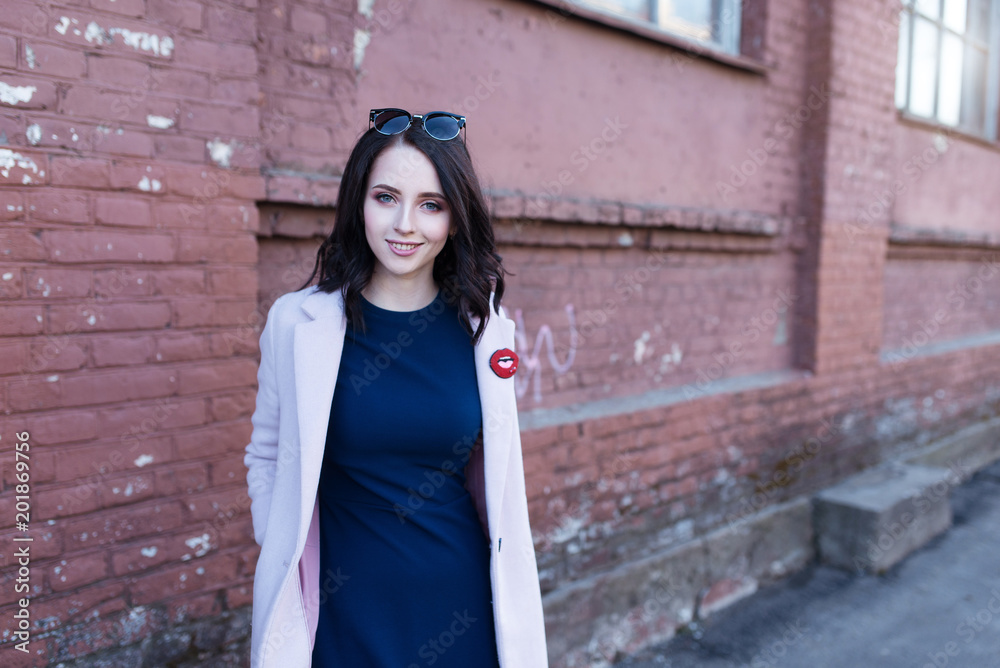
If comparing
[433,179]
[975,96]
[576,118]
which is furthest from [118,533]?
[975,96]

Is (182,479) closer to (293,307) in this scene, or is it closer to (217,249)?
(217,249)

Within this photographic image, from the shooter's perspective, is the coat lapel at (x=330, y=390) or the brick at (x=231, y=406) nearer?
the coat lapel at (x=330, y=390)

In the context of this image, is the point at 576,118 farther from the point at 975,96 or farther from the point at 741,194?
the point at 975,96

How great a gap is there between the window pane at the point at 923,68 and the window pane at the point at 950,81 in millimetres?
169

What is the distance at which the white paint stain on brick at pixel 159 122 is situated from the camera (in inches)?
82.1

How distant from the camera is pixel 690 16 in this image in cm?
418

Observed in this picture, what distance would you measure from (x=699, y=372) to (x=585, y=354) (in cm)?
94

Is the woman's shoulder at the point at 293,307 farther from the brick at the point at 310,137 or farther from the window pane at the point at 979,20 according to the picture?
the window pane at the point at 979,20

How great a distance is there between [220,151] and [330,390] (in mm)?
1043

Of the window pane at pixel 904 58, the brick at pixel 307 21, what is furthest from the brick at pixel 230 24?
the window pane at pixel 904 58

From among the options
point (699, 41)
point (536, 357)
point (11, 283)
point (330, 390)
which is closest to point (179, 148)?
point (11, 283)

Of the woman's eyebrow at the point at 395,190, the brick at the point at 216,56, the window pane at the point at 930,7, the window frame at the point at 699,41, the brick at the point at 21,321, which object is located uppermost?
the window pane at the point at 930,7

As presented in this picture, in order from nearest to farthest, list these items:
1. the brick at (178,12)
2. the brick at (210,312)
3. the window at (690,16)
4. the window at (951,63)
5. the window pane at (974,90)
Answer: the brick at (178,12), the brick at (210,312), the window at (690,16), the window at (951,63), the window pane at (974,90)

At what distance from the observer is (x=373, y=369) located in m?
1.67
